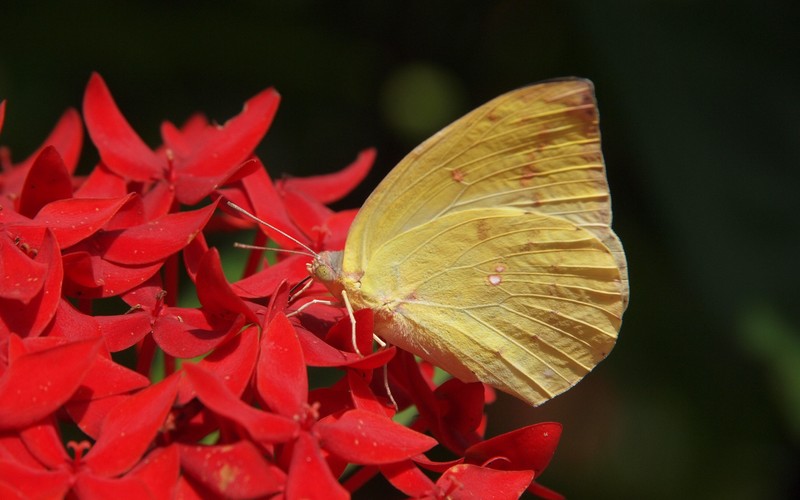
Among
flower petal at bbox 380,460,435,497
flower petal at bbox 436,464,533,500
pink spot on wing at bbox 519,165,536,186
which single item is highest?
pink spot on wing at bbox 519,165,536,186

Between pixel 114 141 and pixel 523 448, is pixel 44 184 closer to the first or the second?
pixel 114 141

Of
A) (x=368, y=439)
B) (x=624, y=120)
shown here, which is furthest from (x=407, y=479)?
(x=624, y=120)

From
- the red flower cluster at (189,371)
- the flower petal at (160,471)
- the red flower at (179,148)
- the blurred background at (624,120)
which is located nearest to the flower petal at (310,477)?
the red flower cluster at (189,371)

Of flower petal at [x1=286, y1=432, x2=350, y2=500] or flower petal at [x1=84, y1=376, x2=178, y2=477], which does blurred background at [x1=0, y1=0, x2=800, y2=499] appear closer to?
flower petal at [x1=286, y1=432, x2=350, y2=500]

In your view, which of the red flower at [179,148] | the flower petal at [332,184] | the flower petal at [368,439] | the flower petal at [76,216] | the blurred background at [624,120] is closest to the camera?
the flower petal at [368,439]

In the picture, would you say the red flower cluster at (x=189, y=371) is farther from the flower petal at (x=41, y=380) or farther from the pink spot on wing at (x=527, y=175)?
the pink spot on wing at (x=527, y=175)

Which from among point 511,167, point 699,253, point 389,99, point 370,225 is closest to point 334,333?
point 370,225

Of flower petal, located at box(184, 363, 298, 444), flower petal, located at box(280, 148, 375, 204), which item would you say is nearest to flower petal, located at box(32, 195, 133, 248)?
flower petal, located at box(184, 363, 298, 444)

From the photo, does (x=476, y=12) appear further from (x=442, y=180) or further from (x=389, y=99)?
(x=442, y=180)
